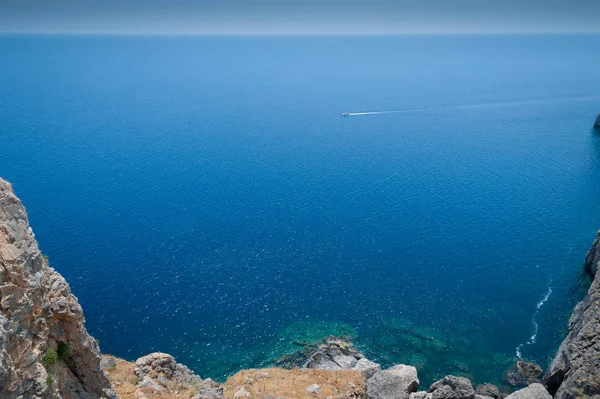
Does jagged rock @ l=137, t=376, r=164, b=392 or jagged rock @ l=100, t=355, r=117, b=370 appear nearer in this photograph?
jagged rock @ l=137, t=376, r=164, b=392

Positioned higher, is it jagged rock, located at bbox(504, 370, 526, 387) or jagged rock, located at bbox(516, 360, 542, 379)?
jagged rock, located at bbox(516, 360, 542, 379)

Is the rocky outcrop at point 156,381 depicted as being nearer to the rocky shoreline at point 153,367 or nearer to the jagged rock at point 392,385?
the rocky shoreline at point 153,367

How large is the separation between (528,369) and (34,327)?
178 feet

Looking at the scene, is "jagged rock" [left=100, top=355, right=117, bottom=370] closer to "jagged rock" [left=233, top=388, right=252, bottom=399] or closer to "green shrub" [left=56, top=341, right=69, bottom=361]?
"jagged rock" [left=233, top=388, right=252, bottom=399]

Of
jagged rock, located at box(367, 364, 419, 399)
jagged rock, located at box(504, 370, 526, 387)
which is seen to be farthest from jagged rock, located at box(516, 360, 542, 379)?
jagged rock, located at box(367, 364, 419, 399)

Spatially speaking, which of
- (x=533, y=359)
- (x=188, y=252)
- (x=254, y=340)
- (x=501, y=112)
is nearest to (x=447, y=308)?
(x=533, y=359)

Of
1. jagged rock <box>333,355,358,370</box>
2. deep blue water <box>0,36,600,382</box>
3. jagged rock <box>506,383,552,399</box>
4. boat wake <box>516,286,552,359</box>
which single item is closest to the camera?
jagged rock <box>506,383,552,399</box>

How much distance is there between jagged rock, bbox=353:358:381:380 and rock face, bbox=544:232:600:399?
17.9 metres

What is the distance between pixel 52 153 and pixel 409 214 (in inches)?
3825

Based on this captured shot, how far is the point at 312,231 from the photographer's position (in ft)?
296

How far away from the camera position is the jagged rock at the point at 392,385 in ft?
151

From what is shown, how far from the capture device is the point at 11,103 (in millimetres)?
182625

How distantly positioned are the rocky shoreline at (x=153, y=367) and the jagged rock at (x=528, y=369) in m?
0.11

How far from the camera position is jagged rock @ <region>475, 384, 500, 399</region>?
5284 cm
